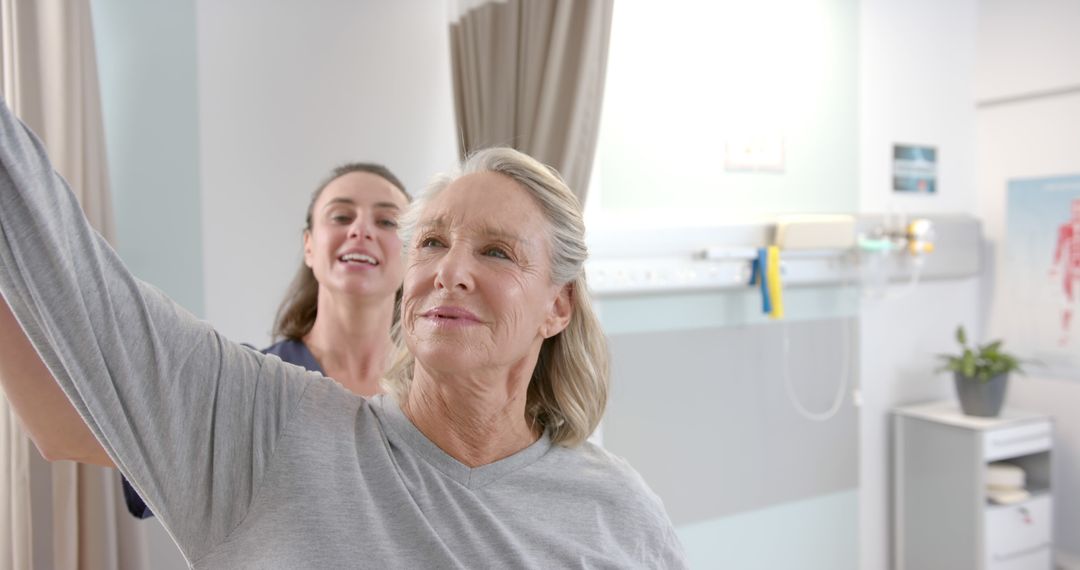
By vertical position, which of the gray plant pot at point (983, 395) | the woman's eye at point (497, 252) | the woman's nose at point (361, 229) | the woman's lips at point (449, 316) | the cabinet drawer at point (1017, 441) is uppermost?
the woman's nose at point (361, 229)

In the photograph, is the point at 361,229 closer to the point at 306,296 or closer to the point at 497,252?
the point at 306,296

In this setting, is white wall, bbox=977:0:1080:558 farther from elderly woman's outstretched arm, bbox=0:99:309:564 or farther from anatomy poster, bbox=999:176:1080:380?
elderly woman's outstretched arm, bbox=0:99:309:564

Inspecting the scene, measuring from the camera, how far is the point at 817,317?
3273mm

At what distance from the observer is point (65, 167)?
72.2 inches

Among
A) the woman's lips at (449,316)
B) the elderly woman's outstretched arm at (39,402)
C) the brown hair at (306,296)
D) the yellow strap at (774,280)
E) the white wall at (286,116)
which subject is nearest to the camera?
the elderly woman's outstretched arm at (39,402)

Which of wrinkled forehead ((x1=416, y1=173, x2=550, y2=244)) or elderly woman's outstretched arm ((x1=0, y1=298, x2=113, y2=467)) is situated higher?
wrinkled forehead ((x1=416, y1=173, x2=550, y2=244))

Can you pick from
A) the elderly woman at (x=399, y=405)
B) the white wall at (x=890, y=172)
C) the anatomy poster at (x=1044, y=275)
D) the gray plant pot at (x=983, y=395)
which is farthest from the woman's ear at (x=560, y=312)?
the anatomy poster at (x=1044, y=275)

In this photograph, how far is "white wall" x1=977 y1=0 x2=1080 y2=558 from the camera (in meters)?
3.50

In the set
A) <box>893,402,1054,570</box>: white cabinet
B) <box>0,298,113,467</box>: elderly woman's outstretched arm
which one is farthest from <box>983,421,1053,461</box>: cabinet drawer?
<box>0,298,113,467</box>: elderly woman's outstretched arm

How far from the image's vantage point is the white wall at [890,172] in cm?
343

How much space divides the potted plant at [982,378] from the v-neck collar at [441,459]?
Result: 271 cm

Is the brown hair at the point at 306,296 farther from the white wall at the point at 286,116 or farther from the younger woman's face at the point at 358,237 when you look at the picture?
the white wall at the point at 286,116

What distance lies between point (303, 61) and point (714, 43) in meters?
1.45

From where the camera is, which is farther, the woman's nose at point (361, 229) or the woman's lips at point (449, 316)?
the woman's nose at point (361, 229)
